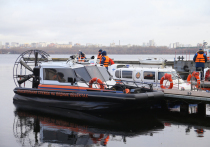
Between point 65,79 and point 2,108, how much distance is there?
346 cm

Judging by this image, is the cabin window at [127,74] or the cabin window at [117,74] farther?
the cabin window at [117,74]

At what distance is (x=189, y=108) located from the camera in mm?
12508

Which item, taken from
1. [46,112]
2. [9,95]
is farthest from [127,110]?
[9,95]

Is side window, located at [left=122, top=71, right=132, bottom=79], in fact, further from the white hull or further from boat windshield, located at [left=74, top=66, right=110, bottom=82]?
the white hull

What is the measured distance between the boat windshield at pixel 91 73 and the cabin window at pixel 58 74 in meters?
0.33

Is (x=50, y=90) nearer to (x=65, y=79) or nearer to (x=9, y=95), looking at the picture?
(x=65, y=79)

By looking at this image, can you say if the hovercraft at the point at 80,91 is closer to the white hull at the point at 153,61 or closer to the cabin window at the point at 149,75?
the cabin window at the point at 149,75

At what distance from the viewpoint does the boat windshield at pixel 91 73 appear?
11.6m

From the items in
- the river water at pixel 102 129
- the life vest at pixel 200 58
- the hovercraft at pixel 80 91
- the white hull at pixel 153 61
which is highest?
the life vest at pixel 200 58

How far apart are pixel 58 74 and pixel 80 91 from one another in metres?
1.41

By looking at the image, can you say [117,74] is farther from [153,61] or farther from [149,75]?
[153,61]

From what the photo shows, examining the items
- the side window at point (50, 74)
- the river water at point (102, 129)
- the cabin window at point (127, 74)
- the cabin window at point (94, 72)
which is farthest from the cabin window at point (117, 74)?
the side window at point (50, 74)

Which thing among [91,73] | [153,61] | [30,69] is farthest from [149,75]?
[30,69]

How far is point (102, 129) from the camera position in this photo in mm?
9312
